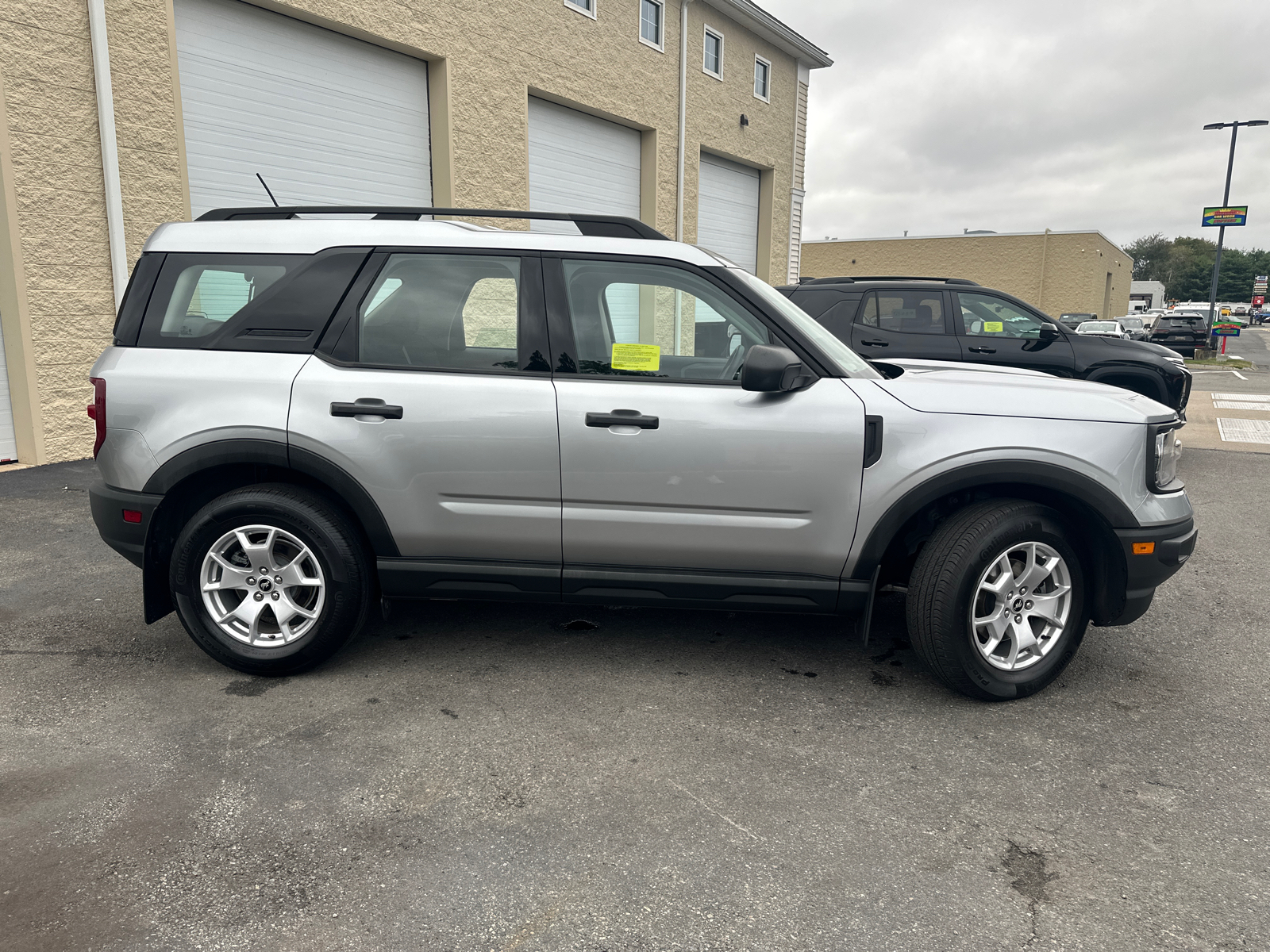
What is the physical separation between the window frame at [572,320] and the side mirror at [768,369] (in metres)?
0.16

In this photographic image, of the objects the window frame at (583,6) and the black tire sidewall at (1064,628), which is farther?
the window frame at (583,6)

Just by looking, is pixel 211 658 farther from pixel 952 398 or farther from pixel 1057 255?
pixel 1057 255

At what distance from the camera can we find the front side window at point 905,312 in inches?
355

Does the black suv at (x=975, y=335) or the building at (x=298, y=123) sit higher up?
the building at (x=298, y=123)

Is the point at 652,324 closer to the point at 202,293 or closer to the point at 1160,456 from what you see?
the point at 202,293

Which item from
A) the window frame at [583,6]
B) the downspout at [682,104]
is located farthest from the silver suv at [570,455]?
the downspout at [682,104]

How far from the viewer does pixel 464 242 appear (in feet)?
12.0

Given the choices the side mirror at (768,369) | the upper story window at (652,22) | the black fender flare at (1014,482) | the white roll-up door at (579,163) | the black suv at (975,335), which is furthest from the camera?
the upper story window at (652,22)

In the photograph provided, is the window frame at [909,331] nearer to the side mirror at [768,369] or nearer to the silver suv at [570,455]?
the silver suv at [570,455]

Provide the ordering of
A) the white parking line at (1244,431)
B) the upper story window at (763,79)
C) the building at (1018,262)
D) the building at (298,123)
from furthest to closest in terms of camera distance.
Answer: the building at (1018,262), the upper story window at (763,79), the white parking line at (1244,431), the building at (298,123)

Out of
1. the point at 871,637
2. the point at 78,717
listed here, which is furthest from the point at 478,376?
the point at 871,637

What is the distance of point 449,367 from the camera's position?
356 centimetres

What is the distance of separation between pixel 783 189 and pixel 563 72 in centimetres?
827

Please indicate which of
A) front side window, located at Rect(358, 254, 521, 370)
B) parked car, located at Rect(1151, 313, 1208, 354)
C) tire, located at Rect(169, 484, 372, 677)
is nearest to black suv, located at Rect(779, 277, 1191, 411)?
front side window, located at Rect(358, 254, 521, 370)
